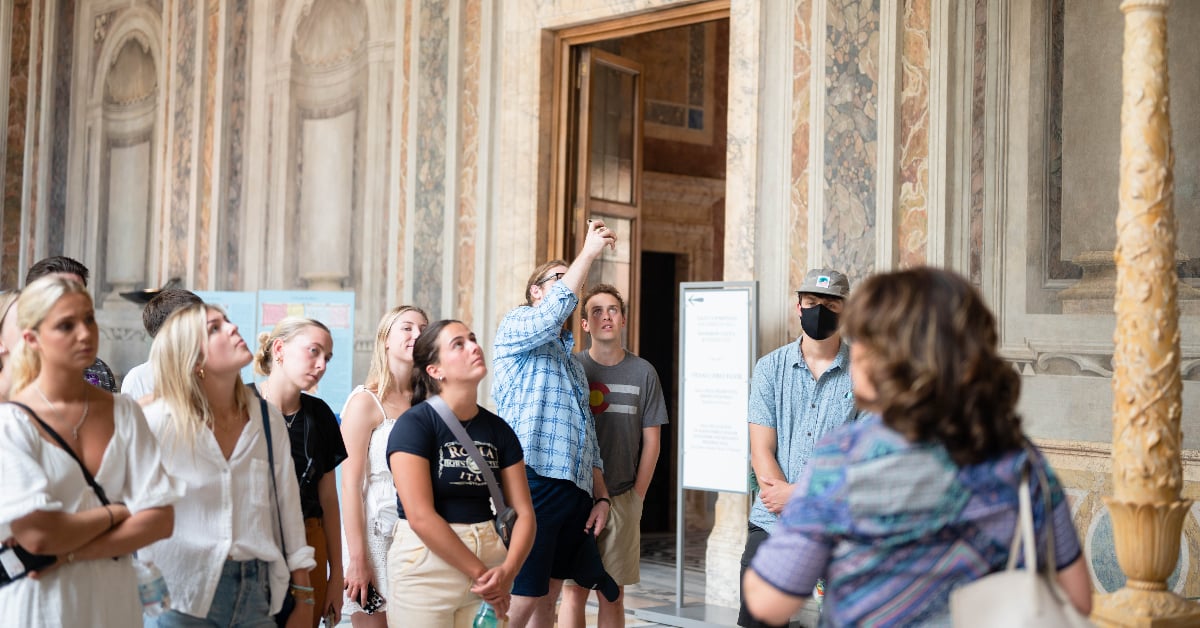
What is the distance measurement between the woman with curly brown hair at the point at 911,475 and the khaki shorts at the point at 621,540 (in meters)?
3.39

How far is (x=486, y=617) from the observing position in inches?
153

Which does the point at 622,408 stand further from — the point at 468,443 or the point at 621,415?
the point at 468,443

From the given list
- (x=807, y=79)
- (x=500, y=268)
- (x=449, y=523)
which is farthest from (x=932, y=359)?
(x=500, y=268)

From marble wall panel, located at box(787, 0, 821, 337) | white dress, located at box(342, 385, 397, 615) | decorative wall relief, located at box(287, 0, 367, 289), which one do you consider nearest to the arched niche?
decorative wall relief, located at box(287, 0, 367, 289)

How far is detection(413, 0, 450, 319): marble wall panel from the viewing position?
9539mm

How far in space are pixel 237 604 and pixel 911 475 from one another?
6.73 feet

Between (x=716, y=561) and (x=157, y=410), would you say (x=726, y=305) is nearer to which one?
(x=716, y=561)

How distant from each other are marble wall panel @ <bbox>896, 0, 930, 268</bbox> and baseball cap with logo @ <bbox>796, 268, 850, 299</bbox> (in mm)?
1710

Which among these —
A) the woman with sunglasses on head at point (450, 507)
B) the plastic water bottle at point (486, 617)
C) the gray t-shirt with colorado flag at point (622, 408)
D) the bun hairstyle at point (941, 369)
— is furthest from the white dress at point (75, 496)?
the gray t-shirt with colorado flag at point (622, 408)

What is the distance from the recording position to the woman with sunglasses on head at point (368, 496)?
4.50m

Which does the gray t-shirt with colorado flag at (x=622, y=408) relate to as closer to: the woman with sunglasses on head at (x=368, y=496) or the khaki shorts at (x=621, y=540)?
the khaki shorts at (x=621, y=540)

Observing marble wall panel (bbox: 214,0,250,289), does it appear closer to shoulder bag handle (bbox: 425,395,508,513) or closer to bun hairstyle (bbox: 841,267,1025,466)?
shoulder bag handle (bbox: 425,395,508,513)

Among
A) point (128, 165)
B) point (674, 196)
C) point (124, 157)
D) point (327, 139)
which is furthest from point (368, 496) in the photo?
point (124, 157)

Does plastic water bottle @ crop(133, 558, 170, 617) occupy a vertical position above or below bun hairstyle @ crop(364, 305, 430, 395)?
below
